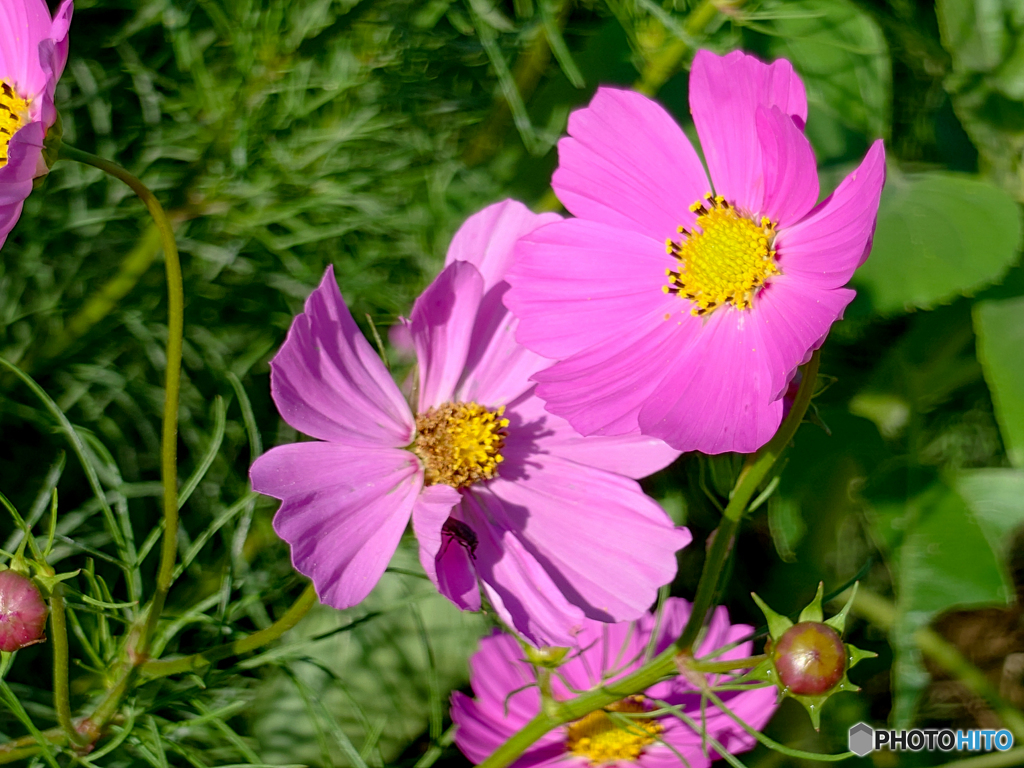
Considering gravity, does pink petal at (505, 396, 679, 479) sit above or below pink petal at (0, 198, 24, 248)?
below

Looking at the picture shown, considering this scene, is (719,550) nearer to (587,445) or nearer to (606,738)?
(587,445)

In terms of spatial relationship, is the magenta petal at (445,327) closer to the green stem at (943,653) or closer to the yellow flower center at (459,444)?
the yellow flower center at (459,444)

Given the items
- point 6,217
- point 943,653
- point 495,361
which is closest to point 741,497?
point 495,361

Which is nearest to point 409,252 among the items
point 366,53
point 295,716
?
point 366,53

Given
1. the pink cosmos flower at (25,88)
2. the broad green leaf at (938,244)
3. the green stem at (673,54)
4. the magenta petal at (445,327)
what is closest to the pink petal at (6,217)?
the pink cosmos flower at (25,88)

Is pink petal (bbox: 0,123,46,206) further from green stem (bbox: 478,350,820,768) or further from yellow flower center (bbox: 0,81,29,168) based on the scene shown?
green stem (bbox: 478,350,820,768)

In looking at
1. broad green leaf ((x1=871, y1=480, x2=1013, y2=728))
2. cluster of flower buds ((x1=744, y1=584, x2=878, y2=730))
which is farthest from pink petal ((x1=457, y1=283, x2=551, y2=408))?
broad green leaf ((x1=871, y1=480, x2=1013, y2=728))
